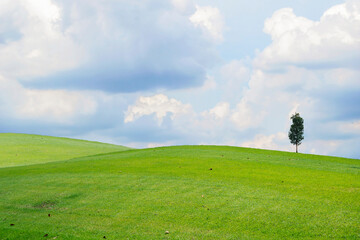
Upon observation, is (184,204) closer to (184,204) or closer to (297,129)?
(184,204)

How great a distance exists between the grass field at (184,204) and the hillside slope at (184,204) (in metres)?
0.04

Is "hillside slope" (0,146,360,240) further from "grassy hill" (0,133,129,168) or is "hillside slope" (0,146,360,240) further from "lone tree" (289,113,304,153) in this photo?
"lone tree" (289,113,304,153)

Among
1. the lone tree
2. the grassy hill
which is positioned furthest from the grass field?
the lone tree

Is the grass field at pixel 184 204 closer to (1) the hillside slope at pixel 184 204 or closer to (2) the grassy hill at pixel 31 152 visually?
(1) the hillside slope at pixel 184 204

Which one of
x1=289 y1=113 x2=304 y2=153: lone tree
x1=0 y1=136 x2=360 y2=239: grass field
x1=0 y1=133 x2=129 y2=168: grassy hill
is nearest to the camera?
x1=0 y1=136 x2=360 y2=239: grass field

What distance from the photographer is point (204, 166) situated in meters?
25.9

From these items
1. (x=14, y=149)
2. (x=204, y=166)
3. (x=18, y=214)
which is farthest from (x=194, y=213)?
(x=14, y=149)

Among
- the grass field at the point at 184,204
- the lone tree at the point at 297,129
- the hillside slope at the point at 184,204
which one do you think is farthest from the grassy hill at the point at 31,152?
the lone tree at the point at 297,129

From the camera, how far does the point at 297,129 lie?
71688 mm

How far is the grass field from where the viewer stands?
1316 centimetres

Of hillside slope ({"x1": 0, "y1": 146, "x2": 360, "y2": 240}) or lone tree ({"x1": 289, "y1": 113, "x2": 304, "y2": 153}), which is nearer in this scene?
hillside slope ({"x1": 0, "y1": 146, "x2": 360, "y2": 240})

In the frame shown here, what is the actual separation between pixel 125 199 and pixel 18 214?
5.33 meters

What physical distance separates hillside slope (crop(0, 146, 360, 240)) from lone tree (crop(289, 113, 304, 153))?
157ft

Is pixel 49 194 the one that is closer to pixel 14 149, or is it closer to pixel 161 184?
pixel 161 184
